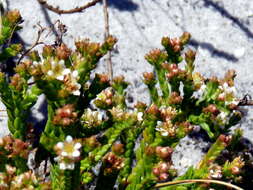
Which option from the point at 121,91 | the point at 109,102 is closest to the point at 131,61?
the point at 121,91

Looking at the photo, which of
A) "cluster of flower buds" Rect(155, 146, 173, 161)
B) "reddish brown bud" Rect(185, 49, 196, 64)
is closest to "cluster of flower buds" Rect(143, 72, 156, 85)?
"reddish brown bud" Rect(185, 49, 196, 64)

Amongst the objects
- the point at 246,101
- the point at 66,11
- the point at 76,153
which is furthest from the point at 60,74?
the point at 246,101

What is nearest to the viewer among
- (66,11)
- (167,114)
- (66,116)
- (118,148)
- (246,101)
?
(66,116)

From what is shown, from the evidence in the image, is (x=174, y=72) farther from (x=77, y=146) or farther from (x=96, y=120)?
(x=77, y=146)

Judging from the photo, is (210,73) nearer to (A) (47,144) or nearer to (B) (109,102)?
(B) (109,102)

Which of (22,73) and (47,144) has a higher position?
(22,73)

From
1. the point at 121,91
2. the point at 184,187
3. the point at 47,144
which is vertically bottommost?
the point at 184,187
